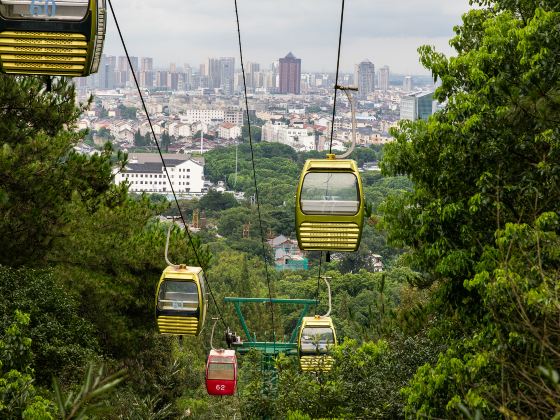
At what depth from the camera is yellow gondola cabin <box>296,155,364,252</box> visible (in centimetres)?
780

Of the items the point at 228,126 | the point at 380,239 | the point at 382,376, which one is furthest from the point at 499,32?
the point at 228,126

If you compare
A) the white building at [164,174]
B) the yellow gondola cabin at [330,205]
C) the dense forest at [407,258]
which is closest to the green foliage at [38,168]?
the dense forest at [407,258]

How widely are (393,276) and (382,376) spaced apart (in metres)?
32.0

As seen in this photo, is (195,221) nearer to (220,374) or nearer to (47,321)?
(220,374)

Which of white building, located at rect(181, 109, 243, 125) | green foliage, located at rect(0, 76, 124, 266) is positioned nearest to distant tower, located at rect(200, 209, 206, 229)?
green foliage, located at rect(0, 76, 124, 266)

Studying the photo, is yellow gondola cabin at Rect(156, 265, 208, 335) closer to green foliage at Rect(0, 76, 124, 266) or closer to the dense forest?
the dense forest

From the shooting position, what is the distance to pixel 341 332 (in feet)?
107

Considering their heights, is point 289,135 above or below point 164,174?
above

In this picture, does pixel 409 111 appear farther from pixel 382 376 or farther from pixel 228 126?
→ pixel 382 376

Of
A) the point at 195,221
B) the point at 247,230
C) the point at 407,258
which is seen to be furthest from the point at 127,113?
the point at 407,258

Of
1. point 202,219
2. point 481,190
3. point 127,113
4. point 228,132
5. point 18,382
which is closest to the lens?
point 18,382

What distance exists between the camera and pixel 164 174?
384 ft

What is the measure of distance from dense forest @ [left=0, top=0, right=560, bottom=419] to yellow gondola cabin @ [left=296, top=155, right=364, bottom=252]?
103 centimetres

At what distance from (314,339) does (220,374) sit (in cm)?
293
